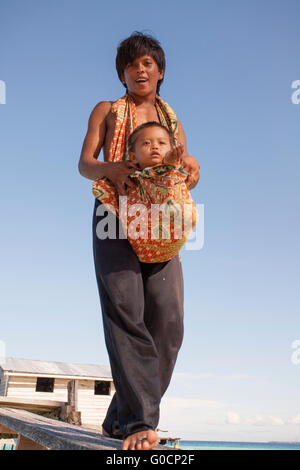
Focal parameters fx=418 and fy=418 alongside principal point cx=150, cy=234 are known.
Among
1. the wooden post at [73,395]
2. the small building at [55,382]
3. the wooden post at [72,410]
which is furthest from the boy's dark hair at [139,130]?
the small building at [55,382]

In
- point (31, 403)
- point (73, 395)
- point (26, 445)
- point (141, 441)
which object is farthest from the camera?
point (73, 395)

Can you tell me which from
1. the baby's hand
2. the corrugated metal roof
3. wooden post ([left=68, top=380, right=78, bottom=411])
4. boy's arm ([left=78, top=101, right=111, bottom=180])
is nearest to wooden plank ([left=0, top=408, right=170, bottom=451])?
the baby's hand

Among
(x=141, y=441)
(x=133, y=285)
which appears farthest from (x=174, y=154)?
(x=141, y=441)

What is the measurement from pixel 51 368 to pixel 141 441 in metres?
22.4

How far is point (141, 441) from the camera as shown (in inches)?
84.7

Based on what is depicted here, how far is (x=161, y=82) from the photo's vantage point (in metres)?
3.67

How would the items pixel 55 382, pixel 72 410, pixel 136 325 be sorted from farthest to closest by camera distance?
pixel 55 382, pixel 72 410, pixel 136 325

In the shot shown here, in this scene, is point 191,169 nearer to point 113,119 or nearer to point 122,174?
point 122,174

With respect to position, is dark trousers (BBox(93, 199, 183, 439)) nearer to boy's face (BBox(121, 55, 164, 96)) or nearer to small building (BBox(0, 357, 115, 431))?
boy's face (BBox(121, 55, 164, 96))

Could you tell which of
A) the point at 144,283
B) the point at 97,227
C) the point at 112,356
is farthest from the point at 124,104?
the point at 112,356

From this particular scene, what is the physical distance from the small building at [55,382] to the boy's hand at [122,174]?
20.4 meters
